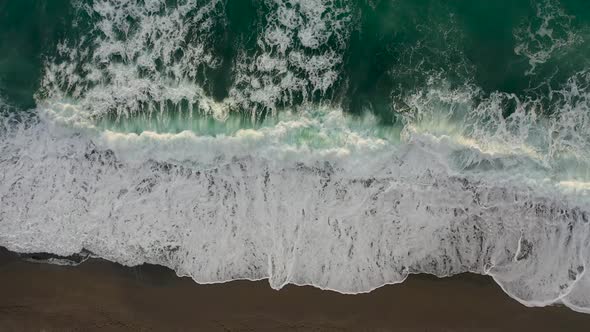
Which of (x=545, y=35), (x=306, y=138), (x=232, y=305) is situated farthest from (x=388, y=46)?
(x=232, y=305)

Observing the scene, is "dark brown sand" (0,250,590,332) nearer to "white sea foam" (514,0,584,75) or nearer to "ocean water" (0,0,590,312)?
"ocean water" (0,0,590,312)

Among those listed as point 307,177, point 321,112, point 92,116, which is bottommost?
point 307,177

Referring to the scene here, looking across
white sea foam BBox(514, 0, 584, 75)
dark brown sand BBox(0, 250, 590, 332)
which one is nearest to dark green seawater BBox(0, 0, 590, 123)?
white sea foam BBox(514, 0, 584, 75)

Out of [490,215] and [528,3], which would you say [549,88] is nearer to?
[528,3]

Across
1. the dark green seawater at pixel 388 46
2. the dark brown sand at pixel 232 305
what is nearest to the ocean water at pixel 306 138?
the dark green seawater at pixel 388 46

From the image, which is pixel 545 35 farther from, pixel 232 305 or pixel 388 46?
pixel 232 305

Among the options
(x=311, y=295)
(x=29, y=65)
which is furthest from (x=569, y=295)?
(x=29, y=65)
